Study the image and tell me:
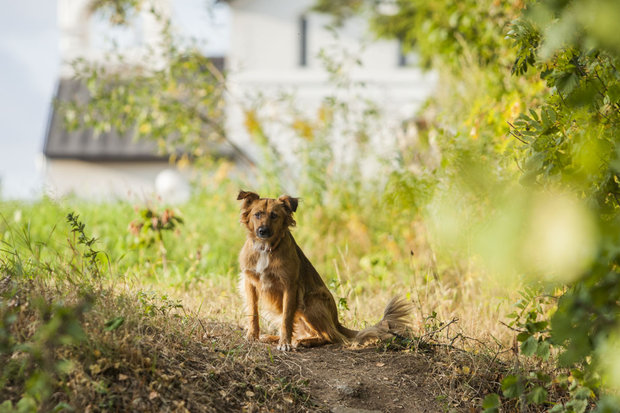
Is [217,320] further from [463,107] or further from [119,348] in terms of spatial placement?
[463,107]

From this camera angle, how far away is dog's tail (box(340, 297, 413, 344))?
434 centimetres

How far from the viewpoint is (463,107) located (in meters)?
8.05

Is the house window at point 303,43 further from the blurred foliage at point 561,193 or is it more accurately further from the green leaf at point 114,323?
the green leaf at point 114,323

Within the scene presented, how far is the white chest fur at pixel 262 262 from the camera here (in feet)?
13.7

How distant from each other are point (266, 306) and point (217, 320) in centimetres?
47

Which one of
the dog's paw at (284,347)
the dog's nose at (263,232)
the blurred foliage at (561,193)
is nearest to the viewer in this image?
the blurred foliage at (561,193)

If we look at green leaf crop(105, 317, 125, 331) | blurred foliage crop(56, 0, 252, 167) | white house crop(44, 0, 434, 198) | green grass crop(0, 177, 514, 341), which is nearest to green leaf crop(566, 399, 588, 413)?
green grass crop(0, 177, 514, 341)

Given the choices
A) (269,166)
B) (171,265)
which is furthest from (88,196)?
(171,265)

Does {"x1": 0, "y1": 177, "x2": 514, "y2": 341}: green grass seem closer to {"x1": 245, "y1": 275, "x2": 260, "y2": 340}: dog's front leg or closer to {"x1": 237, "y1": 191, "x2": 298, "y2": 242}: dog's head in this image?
{"x1": 245, "y1": 275, "x2": 260, "y2": 340}: dog's front leg

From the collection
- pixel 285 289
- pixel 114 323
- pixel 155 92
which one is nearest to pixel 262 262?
pixel 285 289

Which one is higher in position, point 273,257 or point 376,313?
point 273,257

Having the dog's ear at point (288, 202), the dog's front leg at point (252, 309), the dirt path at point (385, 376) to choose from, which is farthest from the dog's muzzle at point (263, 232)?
the dirt path at point (385, 376)

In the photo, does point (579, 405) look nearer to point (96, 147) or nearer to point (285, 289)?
point (285, 289)

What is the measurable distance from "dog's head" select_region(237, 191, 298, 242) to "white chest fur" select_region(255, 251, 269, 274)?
0.10 metres
